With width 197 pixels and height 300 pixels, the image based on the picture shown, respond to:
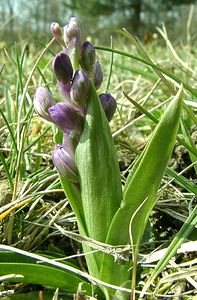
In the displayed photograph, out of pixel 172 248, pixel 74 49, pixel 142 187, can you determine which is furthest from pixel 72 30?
pixel 172 248

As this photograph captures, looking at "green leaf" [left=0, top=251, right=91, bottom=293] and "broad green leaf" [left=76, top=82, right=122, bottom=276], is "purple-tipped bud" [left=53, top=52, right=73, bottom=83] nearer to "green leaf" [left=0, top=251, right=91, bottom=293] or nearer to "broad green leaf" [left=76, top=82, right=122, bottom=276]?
"broad green leaf" [left=76, top=82, right=122, bottom=276]

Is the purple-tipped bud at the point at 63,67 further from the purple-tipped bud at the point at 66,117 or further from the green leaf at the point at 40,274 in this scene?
the green leaf at the point at 40,274

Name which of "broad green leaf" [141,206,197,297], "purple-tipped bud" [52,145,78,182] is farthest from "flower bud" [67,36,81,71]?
"broad green leaf" [141,206,197,297]

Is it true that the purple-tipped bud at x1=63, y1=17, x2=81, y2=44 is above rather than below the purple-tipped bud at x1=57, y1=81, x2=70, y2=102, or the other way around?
above

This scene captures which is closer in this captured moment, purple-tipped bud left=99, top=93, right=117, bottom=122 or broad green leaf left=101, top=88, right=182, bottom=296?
broad green leaf left=101, top=88, right=182, bottom=296

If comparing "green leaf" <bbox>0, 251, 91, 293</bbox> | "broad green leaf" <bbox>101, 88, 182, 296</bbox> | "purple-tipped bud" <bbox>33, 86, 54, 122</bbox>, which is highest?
"purple-tipped bud" <bbox>33, 86, 54, 122</bbox>
